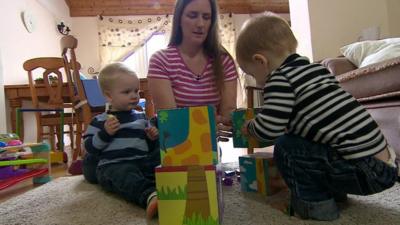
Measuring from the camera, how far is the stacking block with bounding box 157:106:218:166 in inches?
32.5

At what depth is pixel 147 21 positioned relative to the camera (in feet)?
15.8

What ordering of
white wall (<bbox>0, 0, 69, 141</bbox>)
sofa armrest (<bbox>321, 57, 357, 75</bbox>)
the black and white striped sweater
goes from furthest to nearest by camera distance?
1. white wall (<bbox>0, 0, 69, 141</bbox>)
2. sofa armrest (<bbox>321, 57, 357, 75</bbox>)
3. the black and white striped sweater

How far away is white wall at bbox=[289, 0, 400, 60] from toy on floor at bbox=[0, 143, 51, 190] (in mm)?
2039

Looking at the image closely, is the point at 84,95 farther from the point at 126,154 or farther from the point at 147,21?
the point at 147,21

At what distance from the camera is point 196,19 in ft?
4.07

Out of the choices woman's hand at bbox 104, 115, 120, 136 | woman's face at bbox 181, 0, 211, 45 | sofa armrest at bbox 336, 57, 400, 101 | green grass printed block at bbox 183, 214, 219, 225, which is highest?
woman's face at bbox 181, 0, 211, 45

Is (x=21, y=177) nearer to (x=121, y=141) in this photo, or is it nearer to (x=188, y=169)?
(x=121, y=141)

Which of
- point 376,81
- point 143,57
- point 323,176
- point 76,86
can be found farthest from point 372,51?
point 143,57

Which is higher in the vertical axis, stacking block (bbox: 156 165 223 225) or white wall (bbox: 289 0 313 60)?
white wall (bbox: 289 0 313 60)

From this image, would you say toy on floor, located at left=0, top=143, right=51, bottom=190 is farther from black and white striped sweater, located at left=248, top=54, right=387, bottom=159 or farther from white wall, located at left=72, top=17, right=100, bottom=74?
white wall, located at left=72, top=17, right=100, bottom=74

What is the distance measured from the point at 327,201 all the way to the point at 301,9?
2.18 metres

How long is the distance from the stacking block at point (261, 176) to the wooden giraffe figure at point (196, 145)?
0.32m

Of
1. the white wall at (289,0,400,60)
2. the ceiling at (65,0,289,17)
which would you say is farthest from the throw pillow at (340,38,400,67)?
the ceiling at (65,0,289,17)

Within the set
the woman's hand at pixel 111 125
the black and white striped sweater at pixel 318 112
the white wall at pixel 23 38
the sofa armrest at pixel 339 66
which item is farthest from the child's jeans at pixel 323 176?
the white wall at pixel 23 38
